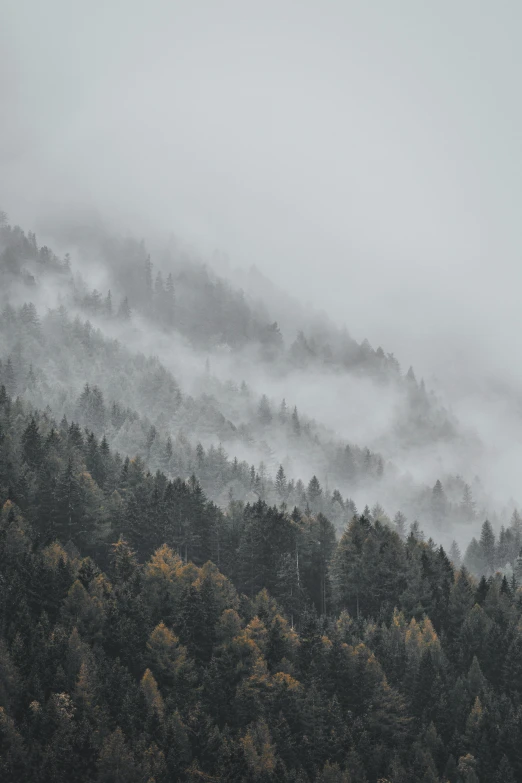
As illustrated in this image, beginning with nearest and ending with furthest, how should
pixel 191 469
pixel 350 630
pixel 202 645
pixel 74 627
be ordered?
pixel 74 627 < pixel 202 645 < pixel 350 630 < pixel 191 469

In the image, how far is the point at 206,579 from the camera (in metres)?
90.4

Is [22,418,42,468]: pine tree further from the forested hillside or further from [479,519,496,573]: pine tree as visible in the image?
[479,519,496,573]: pine tree

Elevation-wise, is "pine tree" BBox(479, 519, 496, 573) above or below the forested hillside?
above

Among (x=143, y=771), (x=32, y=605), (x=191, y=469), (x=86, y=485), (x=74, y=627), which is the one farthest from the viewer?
(x=191, y=469)

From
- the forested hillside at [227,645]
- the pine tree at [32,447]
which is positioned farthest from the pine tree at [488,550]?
the pine tree at [32,447]

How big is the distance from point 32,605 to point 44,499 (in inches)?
846

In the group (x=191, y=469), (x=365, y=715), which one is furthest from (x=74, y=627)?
(x=191, y=469)

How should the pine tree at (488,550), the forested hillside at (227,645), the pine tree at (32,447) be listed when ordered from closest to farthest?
1. the forested hillside at (227,645)
2. the pine tree at (32,447)
3. the pine tree at (488,550)

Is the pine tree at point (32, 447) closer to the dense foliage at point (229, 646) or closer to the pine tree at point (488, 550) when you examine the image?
the dense foliage at point (229, 646)

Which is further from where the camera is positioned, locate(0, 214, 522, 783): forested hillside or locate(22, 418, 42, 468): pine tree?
locate(22, 418, 42, 468): pine tree

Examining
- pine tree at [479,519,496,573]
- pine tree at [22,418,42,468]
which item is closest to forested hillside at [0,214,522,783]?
pine tree at [22,418,42,468]

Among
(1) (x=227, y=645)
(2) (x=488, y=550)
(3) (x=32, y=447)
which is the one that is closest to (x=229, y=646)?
Answer: (1) (x=227, y=645)

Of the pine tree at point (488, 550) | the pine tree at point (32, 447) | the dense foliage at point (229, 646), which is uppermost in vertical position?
the pine tree at point (488, 550)

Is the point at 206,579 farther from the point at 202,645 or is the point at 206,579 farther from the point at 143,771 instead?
the point at 143,771
